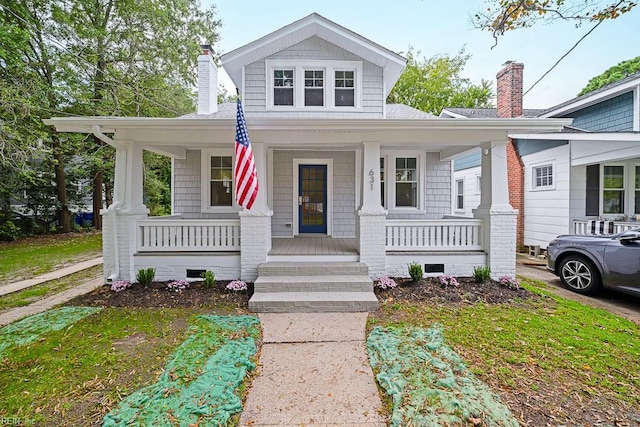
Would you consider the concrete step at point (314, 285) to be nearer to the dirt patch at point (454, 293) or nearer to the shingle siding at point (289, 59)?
the dirt patch at point (454, 293)

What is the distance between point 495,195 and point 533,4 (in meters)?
3.30

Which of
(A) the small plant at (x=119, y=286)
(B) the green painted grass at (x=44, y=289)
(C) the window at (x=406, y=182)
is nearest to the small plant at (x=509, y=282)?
(C) the window at (x=406, y=182)

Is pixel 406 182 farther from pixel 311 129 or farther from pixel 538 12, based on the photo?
pixel 538 12

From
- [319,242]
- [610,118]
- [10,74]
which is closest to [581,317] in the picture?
[319,242]

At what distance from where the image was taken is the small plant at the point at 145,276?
5648 mm

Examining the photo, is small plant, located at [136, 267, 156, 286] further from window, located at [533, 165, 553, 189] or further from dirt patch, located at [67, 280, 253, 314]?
window, located at [533, 165, 553, 189]

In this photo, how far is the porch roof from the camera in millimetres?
5320

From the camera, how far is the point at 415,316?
4.43 metres

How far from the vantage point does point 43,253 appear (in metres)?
9.84

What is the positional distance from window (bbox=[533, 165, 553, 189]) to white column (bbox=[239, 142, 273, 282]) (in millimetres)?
8329

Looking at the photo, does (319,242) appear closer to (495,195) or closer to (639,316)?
(495,195)

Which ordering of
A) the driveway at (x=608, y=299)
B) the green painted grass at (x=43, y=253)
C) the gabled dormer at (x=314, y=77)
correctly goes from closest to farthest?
the driveway at (x=608, y=299) → the gabled dormer at (x=314, y=77) → the green painted grass at (x=43, y=253)

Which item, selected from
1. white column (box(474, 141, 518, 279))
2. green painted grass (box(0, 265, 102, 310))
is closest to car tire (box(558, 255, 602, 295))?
white column (box(474, 141, 518, 279))

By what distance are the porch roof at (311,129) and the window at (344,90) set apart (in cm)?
190
